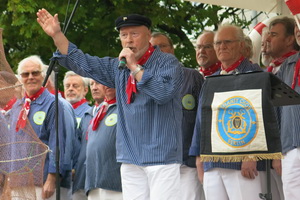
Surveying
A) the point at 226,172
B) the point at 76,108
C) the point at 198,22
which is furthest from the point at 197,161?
the point at 198,22

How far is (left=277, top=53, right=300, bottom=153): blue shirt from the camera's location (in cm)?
632

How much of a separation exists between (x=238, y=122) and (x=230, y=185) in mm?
745

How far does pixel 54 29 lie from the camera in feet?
20.4

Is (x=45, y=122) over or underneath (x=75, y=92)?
underneath

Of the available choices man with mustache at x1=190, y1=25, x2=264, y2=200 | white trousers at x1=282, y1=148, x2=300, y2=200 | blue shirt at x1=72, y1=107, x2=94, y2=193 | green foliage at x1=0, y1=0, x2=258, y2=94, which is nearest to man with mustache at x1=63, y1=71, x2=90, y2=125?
green foliage at x1=0, y1=0, x2=258, y2=94

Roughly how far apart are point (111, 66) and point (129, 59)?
0.62 meters

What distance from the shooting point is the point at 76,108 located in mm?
10062

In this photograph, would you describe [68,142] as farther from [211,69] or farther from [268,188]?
[268,188]

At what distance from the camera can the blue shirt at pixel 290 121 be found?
20.7 feet

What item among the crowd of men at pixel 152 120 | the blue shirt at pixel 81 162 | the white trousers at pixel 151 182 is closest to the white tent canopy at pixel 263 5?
the crowd of men at pixel 152 120

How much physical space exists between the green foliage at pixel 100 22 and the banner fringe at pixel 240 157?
16.9 feet

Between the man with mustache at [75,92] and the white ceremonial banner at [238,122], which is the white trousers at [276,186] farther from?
the man with mustache at [75,92]

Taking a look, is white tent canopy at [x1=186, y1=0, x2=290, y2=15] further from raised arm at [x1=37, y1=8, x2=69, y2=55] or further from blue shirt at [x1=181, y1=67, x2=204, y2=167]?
raised arm at [x1=37, y1=8, x2=69, y2=55]

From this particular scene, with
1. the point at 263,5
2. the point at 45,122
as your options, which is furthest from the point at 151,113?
the point at 263,5
